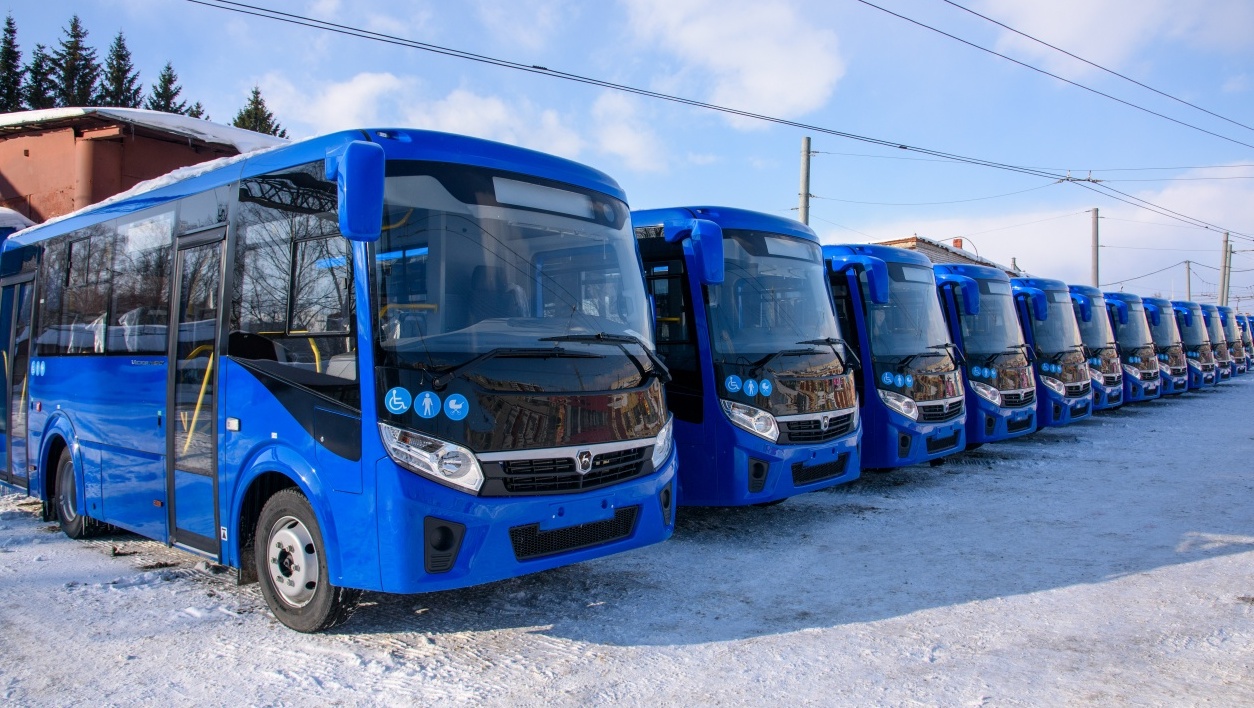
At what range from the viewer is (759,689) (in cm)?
407

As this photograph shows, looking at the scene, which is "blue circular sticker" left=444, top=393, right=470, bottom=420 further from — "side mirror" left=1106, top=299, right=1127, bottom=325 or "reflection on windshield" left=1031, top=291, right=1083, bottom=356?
"side mirror" left=1106, top=299, right=1127, bottom=325

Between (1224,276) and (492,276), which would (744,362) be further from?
(1224,276)

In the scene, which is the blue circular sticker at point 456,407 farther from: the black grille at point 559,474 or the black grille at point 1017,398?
→ the black grille at point 1017,398

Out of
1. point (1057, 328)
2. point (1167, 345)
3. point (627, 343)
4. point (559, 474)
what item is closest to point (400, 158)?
point (627, 343)

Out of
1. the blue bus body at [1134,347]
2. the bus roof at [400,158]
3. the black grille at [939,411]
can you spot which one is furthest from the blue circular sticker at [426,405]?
the blue bus body at [1134,347]

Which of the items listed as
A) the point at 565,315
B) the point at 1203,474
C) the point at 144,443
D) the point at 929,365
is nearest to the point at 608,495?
the point at 565,315

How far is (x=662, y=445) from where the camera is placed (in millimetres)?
5504

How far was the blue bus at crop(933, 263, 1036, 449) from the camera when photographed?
11.4 metres

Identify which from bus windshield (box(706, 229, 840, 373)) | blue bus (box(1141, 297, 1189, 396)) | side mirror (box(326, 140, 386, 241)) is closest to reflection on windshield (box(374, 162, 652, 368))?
side mirror (box(326, 140, 386, 241))

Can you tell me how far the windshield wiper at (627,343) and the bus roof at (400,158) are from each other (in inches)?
39.5

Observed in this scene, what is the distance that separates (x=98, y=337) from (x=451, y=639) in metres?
4.32

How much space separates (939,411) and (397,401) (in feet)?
23.5

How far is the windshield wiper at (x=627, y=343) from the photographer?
4.94 metres

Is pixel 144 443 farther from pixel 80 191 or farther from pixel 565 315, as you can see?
pixel 80 191
